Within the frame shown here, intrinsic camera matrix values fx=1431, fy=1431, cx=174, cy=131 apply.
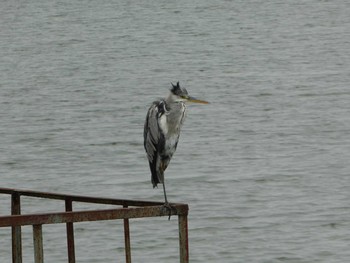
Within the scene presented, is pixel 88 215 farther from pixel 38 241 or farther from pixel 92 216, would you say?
pixel 38 241

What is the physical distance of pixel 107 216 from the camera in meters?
7.72

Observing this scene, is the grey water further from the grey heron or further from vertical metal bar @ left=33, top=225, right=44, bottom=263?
vertical metal bar @ left=33, top=225, right=44, bottom=263

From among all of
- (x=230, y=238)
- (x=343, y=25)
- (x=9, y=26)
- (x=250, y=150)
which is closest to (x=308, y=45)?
(x=343, y=25)

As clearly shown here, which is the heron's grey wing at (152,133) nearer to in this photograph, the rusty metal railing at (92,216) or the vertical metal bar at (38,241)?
the rusty metal railing at (92,216)

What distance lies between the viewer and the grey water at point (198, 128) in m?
18.7

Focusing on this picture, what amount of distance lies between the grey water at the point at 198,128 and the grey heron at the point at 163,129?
256 inches

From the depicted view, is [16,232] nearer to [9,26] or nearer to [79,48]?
[79,48]

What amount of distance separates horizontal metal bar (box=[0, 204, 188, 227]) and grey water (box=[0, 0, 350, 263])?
912cm

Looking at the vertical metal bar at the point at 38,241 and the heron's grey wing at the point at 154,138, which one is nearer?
the vertical metal bar at the point at 38,241

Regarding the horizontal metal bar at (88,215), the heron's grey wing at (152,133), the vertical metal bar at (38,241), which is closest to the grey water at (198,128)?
the heron's grey wing at (152,133)

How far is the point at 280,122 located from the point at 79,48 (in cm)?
1778

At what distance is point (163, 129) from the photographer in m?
10.6

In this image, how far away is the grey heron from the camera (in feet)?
34.7

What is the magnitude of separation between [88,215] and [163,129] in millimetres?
3029
